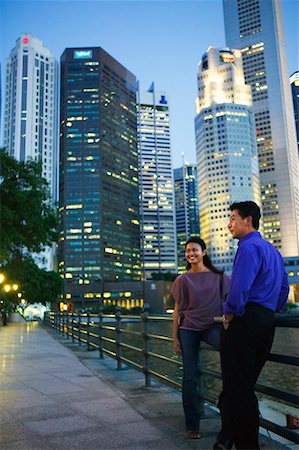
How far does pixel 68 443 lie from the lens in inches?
134

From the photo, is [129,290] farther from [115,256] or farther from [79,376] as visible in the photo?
[79,376]

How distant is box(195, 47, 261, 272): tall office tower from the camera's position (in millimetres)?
163250

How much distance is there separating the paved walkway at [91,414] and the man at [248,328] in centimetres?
73

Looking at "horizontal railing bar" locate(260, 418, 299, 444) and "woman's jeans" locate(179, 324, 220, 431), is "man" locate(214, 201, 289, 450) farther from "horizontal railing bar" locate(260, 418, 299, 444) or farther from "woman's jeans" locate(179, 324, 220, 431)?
"woman's jeans" locate(179, 324, 220, 431)

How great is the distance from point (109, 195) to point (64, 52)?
70.2m

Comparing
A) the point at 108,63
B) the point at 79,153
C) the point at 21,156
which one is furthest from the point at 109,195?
the point at 108,63

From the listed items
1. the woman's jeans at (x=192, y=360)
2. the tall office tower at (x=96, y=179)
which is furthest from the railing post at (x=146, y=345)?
the tall office tower at (x=96, y=179)

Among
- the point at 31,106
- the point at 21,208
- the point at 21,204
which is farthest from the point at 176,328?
the point at 31,106

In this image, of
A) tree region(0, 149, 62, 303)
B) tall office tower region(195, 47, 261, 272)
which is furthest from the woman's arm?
tall office tower region(195, 47, 261, 272)

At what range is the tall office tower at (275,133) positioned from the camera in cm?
16700

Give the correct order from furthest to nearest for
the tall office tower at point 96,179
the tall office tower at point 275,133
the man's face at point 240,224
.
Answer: the tall office tower at point 275,133 < the tall office tower at point 96,179 < the man's face at point 240,224

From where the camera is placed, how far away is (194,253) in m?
3.96

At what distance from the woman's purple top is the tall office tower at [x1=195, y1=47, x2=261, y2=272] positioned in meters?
156

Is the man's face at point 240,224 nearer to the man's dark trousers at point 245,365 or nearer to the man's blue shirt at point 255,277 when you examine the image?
the man's blue shirt at point 255,277
